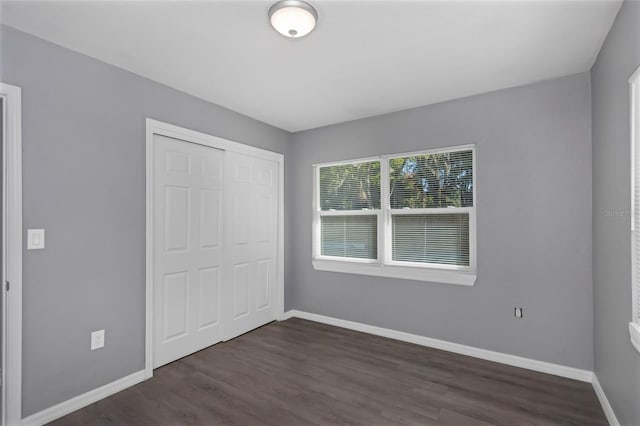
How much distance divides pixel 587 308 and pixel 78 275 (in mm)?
4103

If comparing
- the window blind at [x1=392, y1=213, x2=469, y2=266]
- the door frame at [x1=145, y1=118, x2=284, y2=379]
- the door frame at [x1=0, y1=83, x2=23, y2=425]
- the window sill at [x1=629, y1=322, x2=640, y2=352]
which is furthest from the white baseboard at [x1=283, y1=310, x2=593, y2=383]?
the door frame at [x1=0, y1=83, x2=23, y2=425]

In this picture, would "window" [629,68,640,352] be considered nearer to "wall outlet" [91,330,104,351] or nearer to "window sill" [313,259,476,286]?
"window sill" [313,259,476,286]

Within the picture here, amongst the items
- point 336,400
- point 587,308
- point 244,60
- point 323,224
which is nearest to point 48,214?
point 244,60

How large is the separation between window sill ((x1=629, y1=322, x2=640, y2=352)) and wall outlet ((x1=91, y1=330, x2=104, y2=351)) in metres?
3.44

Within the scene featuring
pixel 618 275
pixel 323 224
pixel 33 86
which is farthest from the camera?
pixel 323 224

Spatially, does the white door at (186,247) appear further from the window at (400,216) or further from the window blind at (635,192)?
the window blind at (635,192)

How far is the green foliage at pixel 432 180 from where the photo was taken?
332cm

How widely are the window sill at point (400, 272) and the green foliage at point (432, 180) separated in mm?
711

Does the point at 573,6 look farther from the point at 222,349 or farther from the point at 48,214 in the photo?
the point at 222,349

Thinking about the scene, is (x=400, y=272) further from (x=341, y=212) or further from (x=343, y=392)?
(x=343, y=392)

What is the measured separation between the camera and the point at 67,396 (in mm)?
2277

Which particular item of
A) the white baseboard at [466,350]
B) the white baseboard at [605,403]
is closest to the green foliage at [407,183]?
the white baseboard at [466,350]

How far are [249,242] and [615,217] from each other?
11.1 feet

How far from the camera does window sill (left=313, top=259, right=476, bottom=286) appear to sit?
3.25 metres
